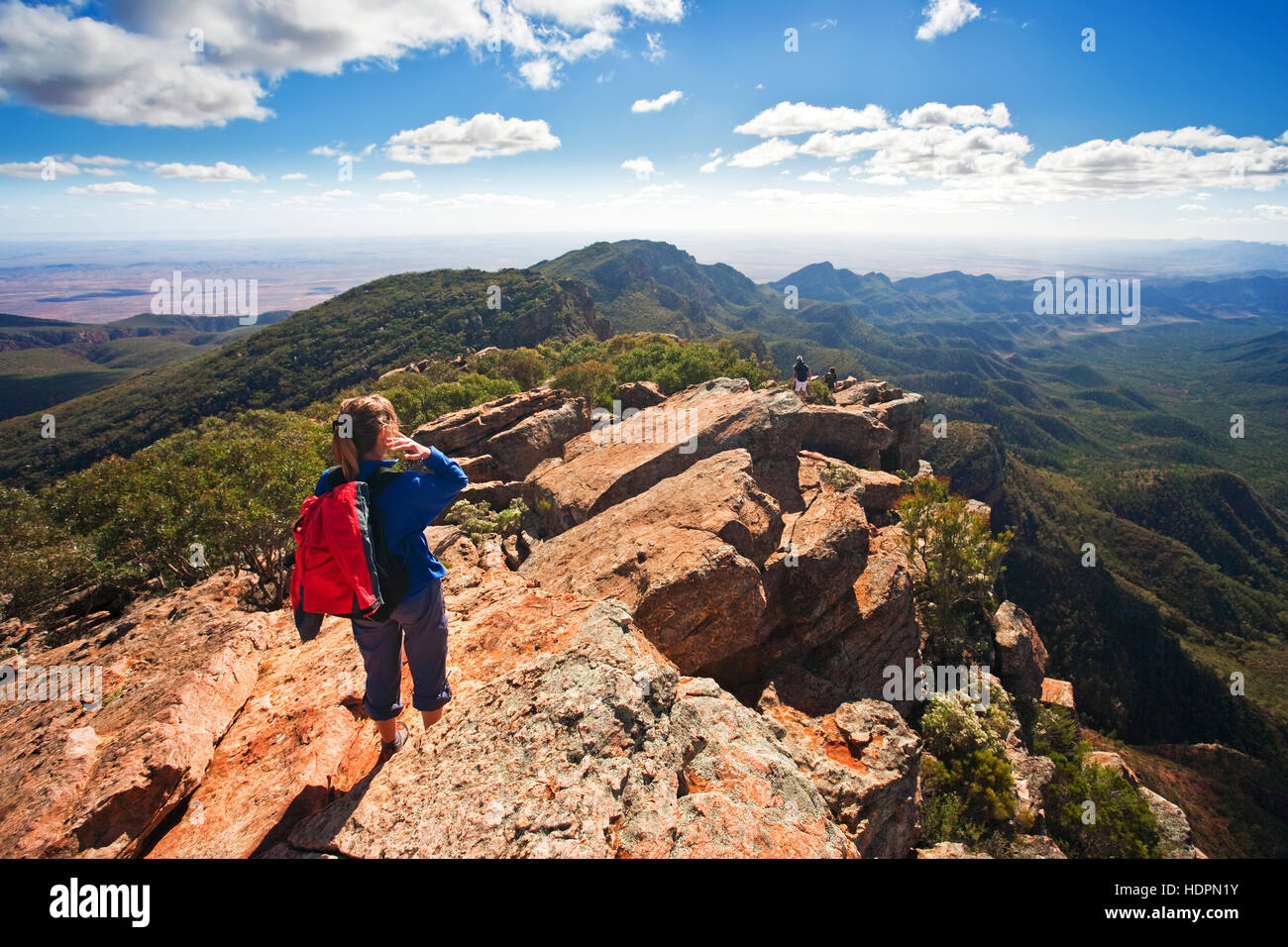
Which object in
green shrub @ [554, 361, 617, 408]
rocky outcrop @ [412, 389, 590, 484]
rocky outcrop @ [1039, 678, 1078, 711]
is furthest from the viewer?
green shrub @ [554, 361, 617, 408]

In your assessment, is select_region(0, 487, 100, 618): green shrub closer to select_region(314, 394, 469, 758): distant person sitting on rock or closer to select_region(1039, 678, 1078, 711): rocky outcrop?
select_region(314, 394, 469, 758): distant person sitting on rock

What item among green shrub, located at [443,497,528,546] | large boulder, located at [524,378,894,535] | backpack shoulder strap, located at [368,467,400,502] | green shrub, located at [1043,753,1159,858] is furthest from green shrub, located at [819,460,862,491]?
backpack shoulder strap, located at [368,467,400,502]

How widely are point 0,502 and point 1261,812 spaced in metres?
108

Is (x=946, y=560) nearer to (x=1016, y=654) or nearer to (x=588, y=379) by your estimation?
(x=1016, y=654)

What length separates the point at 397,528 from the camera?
5824 mm

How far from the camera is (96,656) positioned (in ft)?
32.7

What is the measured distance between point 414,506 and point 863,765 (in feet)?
37.2

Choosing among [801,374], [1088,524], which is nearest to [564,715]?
[801,374]

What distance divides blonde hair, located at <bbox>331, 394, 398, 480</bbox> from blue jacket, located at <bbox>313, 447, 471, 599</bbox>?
0.14 metres

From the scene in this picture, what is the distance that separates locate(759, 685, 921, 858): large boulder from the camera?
10.0m
